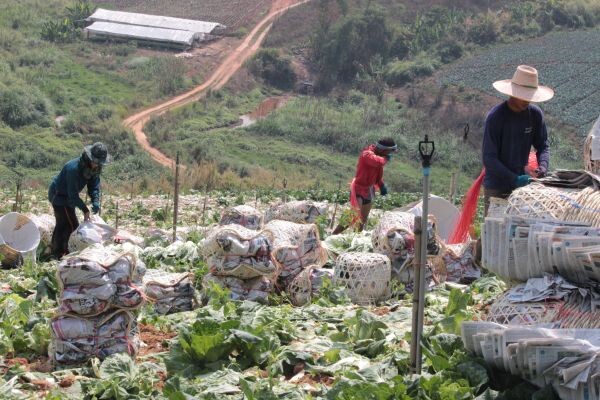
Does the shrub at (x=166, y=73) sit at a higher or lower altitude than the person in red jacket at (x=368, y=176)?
lower

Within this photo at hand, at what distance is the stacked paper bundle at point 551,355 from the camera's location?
435cm

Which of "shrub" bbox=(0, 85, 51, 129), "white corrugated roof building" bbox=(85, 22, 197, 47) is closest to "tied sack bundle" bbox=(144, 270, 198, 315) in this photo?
"shrub" bbox=(0, 85, 51, 129)

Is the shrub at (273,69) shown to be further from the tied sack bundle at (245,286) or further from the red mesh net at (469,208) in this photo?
the tied sack bundle at (245,286)

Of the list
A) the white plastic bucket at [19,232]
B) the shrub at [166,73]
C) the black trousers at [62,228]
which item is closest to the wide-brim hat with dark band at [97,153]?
the black trousers at [62,228]

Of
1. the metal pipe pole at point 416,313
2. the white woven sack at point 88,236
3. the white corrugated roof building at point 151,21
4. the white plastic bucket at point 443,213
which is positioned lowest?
the white corrugated roof building at point 151,21

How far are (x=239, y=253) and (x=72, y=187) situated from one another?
3177 millimetres

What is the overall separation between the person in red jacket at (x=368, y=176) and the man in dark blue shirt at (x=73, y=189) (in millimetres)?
2626

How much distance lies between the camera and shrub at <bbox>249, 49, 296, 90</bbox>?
46.2m

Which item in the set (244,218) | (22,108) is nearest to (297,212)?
(244,218)

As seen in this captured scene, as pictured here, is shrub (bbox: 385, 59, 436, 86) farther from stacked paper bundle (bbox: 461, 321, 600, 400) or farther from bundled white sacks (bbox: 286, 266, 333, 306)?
stacked paper bundle (bbox: 461, 321, 600, 400)

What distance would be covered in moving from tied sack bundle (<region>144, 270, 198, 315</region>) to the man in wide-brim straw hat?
7.69 ft

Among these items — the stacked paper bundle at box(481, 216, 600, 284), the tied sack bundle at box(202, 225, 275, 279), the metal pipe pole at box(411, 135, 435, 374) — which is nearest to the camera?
the stacked paper bundle at box(481, 216, 600, 284)

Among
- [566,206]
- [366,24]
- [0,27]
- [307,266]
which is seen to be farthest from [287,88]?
[566,206]

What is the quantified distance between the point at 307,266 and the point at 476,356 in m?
3.38
